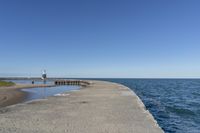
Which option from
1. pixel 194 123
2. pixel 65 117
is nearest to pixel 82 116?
pixel 65 117

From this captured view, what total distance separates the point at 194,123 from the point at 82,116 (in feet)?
26.8

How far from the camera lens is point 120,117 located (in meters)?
12.5

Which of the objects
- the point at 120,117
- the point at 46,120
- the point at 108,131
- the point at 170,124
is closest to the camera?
the point at 108,131

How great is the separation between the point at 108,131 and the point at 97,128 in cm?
69

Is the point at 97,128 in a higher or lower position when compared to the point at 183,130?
higher

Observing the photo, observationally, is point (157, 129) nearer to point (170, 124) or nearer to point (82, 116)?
point (82, 116)

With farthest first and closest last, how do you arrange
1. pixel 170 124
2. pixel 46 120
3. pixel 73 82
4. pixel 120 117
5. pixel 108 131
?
pixel 73 82 → pixel 170 124 → pixel 120 117 → pixel 46 120 → pixel 108 131

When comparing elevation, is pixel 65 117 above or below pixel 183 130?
above

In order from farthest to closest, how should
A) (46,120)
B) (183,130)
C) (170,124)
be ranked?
(170,124), (183,130), (46,120)

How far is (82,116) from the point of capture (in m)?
12.9

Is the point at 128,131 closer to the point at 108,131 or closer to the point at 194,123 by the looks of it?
the point at 108,131

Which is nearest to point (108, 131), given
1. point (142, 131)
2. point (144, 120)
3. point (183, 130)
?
point (142, 131)

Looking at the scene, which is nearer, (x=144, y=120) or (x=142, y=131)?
(x=142, y=131)

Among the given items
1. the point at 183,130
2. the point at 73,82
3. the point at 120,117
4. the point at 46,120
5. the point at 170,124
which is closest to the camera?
the point at 46,120
